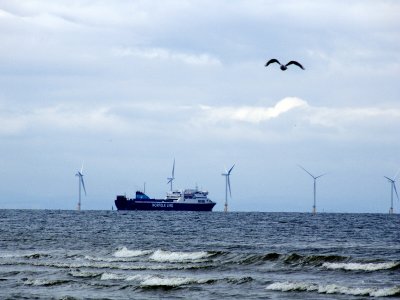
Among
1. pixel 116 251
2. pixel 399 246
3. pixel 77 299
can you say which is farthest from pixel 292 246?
pixel 77 299

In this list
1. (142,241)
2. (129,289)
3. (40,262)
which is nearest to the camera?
(129,289)

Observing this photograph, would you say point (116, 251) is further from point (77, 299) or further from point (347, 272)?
point (77, 299)

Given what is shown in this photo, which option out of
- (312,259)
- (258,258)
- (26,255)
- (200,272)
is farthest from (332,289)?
(26,255)


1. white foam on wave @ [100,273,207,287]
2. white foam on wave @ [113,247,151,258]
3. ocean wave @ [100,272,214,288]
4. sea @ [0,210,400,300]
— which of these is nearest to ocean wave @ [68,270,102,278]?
sea @ [0,210,400,300]

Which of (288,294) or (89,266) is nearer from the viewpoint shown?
(288,294)

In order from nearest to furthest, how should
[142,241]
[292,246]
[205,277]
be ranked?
[205,277] → [292,246] → [142,241]

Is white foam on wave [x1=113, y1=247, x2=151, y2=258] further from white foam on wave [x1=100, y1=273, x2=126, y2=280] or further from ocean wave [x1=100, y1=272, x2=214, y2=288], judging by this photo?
ocean wave [x1=100, y1=272, x2=214, y2=288]

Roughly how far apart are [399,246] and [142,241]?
87.8ft

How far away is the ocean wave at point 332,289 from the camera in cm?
3791

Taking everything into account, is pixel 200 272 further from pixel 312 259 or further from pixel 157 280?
pixel 312 259

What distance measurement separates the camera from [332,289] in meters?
39.1

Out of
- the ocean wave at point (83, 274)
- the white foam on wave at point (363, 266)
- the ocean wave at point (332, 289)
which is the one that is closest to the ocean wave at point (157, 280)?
the ocean wave at point (83, 274)

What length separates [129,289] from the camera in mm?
42312

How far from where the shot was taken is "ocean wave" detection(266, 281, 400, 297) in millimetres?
37906
